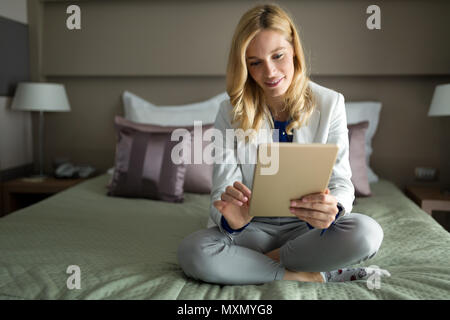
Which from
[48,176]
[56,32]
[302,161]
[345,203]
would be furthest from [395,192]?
[56,32]

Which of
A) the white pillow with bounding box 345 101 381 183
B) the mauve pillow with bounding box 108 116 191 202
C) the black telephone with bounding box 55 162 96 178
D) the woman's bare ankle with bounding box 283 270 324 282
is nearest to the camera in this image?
the woman's bare ankle with bounding box 283 270 324 282

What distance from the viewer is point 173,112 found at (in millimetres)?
2686

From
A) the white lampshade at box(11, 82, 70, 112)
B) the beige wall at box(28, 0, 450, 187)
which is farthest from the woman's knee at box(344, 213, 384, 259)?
the white lampshade at box(11, 82, 70, 112)

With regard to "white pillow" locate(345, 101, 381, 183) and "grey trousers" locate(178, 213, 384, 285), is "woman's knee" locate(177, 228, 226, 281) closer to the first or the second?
"grey trousers" locate(178, 213, 384, 285)

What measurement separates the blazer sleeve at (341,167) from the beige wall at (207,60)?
1.35 m

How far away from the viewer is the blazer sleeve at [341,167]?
1240mm

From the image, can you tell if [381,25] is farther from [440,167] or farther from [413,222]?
[413,222]

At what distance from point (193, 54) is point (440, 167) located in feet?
6.02

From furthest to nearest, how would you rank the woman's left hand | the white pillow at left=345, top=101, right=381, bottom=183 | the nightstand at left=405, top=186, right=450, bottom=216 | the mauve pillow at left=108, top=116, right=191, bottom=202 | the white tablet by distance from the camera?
the white pillow at left=345, top=101, right=381, bottom=183
the nightstand at left=405, top=186, right=450, bottom=216
the mauve pillow at left=108, top=116, right=191, bottom=202
the woman's left hand
the white tablet

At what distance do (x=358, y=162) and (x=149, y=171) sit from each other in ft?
3.68

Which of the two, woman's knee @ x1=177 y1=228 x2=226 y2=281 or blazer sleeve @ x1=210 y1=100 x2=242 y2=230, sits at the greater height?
blazer sleeve @ x1=210 y1=100 x2=242 y2=230

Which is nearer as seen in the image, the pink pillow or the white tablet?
the white tablet

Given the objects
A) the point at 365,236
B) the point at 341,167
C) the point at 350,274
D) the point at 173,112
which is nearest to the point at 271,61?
the point at 341,167

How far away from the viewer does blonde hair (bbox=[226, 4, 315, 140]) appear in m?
1.31
